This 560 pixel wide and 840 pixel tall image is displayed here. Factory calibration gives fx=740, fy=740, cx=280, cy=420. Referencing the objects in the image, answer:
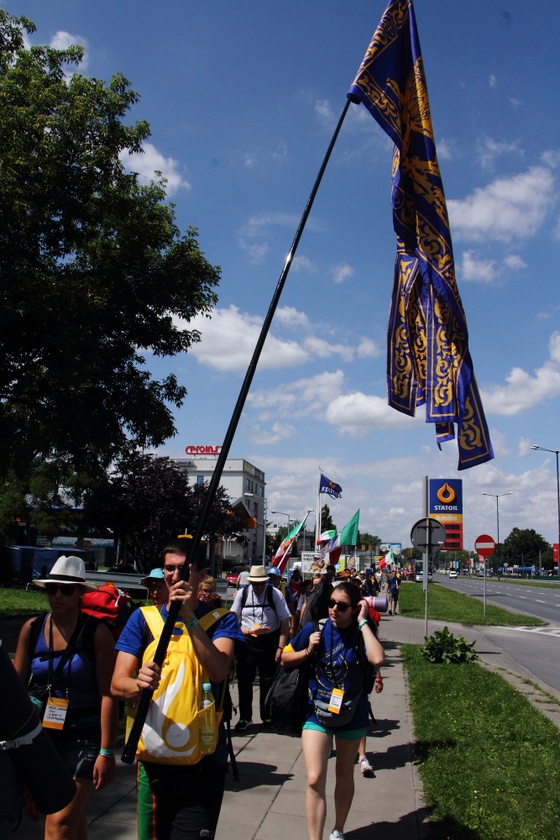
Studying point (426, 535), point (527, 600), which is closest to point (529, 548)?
point (527, 600)

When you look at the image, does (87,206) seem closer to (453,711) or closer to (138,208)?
(138,208)

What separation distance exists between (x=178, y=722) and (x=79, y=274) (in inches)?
455

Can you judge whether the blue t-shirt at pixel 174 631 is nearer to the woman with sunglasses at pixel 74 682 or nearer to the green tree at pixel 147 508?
the woman with sunglasses at pixel 74 682

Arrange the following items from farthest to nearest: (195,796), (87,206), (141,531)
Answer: (141,531) → (87,206) → (195,796)

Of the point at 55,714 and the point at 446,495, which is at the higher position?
the point at 446,495

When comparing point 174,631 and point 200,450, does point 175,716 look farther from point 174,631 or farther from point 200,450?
point 200,450

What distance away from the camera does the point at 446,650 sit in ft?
43.8

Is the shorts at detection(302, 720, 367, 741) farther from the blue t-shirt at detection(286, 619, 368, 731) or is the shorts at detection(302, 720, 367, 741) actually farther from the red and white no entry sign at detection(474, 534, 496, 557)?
the red and white no entry sign at detection(474, 534, 496, 557)

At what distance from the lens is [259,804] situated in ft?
17.4

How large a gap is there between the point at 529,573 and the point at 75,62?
14643 centimetres

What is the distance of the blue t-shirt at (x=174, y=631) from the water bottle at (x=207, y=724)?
0.21 feet

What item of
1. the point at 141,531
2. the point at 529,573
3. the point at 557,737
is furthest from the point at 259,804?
the point at 529,573

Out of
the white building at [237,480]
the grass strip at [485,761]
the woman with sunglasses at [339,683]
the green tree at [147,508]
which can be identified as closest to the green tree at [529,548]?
the white building at [237,480]

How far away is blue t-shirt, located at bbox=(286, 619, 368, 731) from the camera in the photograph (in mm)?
4527
